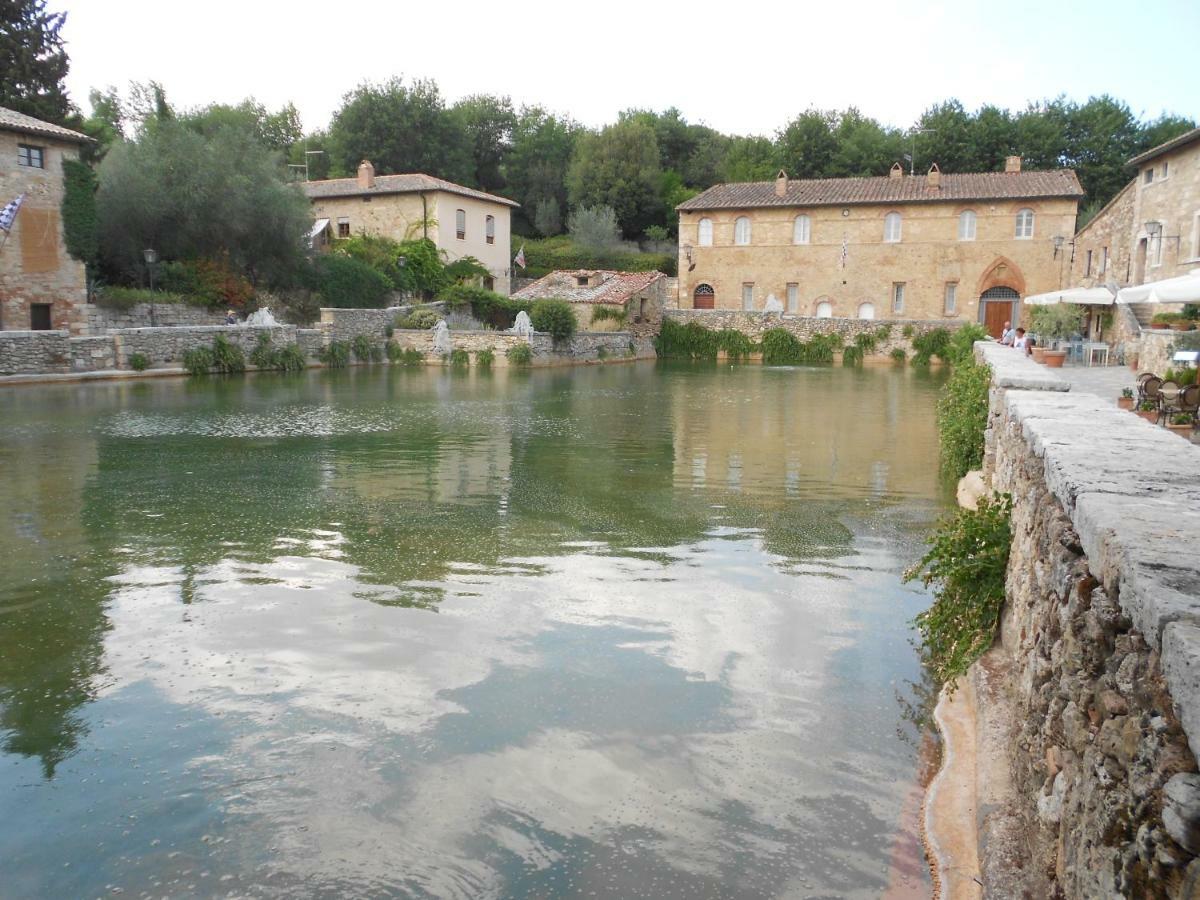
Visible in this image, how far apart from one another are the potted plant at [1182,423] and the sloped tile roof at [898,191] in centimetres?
3297

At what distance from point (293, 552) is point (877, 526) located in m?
5.70

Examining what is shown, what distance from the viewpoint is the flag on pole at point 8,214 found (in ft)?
84.6

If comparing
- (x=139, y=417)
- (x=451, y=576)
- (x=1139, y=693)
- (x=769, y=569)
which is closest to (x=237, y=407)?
(x=139, y=417)

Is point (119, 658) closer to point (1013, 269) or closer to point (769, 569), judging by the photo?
point (769, 569)

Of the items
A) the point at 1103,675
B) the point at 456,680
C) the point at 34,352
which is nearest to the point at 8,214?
the point at 34,352

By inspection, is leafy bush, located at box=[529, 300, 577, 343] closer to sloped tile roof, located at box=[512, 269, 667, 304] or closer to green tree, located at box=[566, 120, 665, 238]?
sloped tile roof, located at box=[512, 269, 667, 304]

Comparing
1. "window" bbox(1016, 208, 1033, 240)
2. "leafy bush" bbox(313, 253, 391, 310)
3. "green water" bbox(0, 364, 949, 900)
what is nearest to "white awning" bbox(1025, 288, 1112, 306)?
"green water" bbox(0, 364, 949, 900)

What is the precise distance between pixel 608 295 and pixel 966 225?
16465mm

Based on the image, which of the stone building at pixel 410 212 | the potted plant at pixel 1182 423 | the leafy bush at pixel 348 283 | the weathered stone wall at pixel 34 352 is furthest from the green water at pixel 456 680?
the stone building at pixel 410 212

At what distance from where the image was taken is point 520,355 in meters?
34.1

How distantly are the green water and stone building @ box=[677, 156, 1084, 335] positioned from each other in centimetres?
3351

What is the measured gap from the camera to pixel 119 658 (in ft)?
19.9

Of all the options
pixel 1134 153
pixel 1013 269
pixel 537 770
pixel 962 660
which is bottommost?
pixel 537 770

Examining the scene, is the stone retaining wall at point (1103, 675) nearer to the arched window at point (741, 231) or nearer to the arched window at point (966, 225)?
the arched window at point (966, 225)
